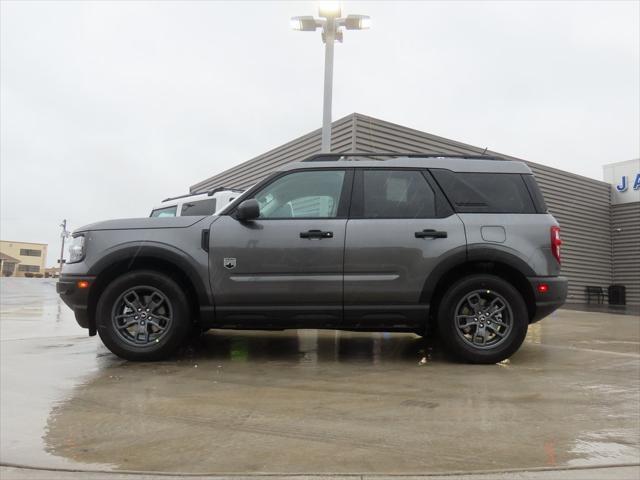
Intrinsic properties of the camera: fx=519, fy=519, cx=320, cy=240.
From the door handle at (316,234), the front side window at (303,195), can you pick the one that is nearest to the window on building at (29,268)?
the front side window at (303,195)

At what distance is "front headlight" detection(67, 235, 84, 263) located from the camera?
4.75 m

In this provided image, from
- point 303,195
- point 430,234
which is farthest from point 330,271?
point 430,234

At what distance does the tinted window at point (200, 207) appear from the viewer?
33.4ft

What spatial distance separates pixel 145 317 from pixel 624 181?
22375 mm

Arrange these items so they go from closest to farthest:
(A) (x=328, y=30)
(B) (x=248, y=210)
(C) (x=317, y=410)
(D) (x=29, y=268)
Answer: (C) (x=317, y=410)
(B) (x=248, y=210)
(A) (x=328, y=30)
(D) (x=29, y=268)

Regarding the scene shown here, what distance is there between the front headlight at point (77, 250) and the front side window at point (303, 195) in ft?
5.46

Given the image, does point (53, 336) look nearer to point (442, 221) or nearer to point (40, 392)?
point (40, 392)

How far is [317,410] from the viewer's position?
3.32 metres

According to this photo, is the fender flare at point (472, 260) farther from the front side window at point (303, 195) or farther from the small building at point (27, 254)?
the small building at point (27, 254)

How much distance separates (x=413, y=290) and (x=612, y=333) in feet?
16.6

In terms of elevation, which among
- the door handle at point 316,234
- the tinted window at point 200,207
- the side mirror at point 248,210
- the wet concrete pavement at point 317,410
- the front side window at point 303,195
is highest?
the tinted window at point 200,207

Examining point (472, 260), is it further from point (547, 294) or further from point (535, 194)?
point (535, 194)

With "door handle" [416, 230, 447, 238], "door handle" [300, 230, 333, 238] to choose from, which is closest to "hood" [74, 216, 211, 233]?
"door handle" [300, 230, 333, 238]

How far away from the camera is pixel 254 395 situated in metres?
3.66
